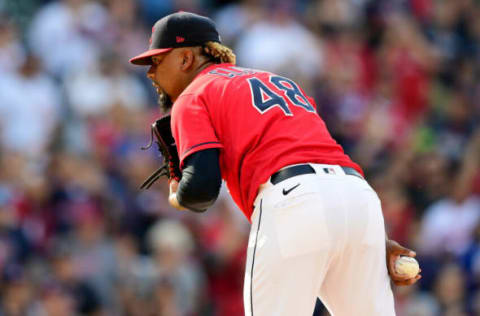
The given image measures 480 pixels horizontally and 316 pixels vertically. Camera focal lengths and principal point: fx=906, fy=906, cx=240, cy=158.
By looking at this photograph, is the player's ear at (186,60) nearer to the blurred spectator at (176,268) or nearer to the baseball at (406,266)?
the baseball at (406,266)

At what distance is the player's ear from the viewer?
4.83 metres

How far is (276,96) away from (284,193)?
1.82 feet

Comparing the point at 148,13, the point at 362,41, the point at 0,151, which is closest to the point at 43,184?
the point at 0,151

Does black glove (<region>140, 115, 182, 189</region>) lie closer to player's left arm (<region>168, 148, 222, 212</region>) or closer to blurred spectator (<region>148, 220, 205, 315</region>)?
player's left arm (<region>168, 148, 222, 212</region>)

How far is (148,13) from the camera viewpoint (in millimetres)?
11680

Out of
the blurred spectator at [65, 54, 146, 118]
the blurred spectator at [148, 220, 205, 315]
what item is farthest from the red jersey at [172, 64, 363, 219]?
the blurred spectator at [65, 54, 146, 118]

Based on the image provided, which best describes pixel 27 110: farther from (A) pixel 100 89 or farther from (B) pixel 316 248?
(B) pixel 316 248

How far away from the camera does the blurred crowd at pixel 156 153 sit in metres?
8.65

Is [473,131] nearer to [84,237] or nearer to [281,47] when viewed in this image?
[281,47]

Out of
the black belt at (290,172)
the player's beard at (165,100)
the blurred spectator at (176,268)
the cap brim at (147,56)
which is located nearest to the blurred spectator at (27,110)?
the blurred spectator at (176,268)

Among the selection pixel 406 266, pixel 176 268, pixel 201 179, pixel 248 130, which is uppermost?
pixel 248 130

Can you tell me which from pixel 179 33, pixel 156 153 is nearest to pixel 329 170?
pixel 179 33

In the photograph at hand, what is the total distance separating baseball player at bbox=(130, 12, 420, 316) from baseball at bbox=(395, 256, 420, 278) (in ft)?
0.16

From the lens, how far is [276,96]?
4555mm
